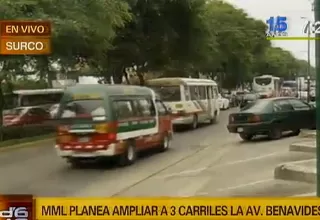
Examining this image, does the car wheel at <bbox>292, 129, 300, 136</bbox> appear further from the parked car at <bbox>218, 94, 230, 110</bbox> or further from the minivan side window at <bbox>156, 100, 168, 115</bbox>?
the minivan side window at <bbox>156, 100, 168, 115</bbox>

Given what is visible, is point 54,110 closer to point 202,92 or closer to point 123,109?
point 123,109

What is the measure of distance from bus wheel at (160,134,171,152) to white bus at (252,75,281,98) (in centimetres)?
61

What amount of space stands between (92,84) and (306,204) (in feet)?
4.68

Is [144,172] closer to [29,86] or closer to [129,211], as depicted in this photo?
[129,211]

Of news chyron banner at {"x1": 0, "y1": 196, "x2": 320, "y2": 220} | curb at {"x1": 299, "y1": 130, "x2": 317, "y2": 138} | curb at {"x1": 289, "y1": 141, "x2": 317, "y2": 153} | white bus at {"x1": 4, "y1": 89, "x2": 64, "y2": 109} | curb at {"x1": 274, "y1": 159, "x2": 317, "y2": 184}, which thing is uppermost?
white bus at {"x1": 4, "y1": 89, "x2": 64, "y2": 109}

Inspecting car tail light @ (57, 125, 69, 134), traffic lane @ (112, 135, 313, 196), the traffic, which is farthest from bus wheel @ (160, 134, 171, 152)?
car tail light @ (57, 125, 69, 134)

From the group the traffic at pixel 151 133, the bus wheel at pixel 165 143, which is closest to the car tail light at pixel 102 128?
the traffic at pixel 151 133

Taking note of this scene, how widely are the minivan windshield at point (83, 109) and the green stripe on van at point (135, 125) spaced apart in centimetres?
13

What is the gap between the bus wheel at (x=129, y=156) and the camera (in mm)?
2918

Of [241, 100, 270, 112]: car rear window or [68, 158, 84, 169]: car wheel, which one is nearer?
[68, 158, 84, 169]: car wheel

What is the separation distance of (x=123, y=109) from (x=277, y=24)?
40.0 inches

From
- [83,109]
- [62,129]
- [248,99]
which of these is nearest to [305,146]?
[248,99]

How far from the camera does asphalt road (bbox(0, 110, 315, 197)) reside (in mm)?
2898

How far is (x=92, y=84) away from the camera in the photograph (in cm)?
282
